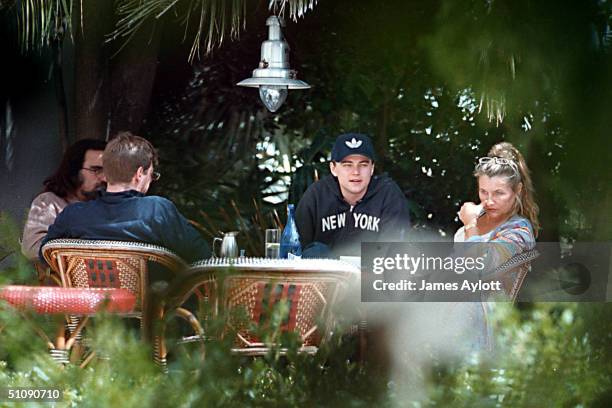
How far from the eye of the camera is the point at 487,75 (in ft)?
15.9

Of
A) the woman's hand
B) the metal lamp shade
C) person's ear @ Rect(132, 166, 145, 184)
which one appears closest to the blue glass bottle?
person's ear @ Rect(132, 166, 145, 184)

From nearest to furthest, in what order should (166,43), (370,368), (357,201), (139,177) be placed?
1. (370,368)
2. (139,177)
3. (357,201)
4. (166,43)

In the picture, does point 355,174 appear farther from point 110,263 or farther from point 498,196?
point 110,263

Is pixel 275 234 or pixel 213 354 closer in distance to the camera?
pixel 213 354

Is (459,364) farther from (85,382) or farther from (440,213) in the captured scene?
(440,213)

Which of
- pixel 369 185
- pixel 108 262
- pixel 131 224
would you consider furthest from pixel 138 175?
pixel 369 185

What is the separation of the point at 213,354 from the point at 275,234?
3090 millimetres

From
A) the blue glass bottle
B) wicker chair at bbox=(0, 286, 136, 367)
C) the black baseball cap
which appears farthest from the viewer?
the black baseball cap

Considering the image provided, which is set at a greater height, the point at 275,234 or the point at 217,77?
the point at 217,77

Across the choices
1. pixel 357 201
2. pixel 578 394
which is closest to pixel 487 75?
pixel 357 201

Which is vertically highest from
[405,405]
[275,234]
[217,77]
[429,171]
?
[217,77]

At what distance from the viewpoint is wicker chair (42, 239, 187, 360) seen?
14.0 ft

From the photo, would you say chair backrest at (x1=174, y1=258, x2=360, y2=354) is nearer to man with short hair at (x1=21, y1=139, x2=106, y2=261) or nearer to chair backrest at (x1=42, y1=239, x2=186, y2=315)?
chair backrest at (x1=42, y1=239, x2=186, y2=315)

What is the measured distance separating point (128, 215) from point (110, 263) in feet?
0.73
